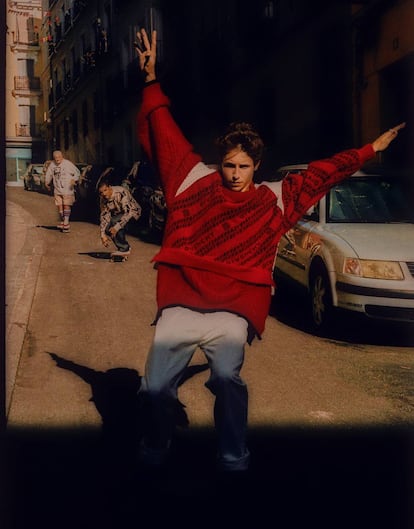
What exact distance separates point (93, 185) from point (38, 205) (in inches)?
55.6

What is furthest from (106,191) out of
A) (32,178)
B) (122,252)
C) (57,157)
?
(32,178)

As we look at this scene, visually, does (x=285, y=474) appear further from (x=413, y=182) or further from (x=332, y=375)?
(x=413, y=182)

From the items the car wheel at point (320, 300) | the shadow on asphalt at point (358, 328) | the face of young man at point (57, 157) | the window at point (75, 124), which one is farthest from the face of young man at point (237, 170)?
the face of young man at point (57, 157)

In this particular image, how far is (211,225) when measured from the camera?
11.4 feet

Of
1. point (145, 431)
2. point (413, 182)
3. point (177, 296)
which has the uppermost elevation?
point (413, 182)

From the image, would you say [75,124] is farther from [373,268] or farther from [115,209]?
[373,268]

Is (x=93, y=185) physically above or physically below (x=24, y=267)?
above

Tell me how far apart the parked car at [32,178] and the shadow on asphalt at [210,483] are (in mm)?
2034

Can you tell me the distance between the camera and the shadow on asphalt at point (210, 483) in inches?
134

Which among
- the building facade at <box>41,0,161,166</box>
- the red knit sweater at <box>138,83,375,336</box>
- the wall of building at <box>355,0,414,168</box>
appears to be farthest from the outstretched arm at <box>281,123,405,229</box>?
the wall of building at <box>355,0,414,168</box>

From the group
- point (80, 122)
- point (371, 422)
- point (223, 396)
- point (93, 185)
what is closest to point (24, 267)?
point (93, 185)

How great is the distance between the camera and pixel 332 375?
5832 millimetres

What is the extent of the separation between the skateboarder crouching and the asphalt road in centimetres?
129

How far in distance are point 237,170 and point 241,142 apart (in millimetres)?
129
